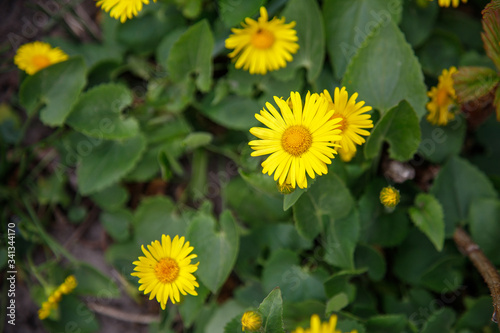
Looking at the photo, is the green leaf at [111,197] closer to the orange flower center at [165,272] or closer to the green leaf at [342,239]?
the orange flower center at [165,272]

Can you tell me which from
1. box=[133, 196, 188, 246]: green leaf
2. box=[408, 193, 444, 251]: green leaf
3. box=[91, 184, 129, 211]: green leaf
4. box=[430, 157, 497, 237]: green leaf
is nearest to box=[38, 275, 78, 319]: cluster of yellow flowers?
box=[133, 196, 188, 246]: green leaf

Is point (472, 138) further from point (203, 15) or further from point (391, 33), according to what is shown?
point (203, 15)

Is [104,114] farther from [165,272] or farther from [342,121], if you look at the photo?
[342,121]

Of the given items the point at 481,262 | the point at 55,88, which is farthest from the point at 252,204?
the point at 55,88

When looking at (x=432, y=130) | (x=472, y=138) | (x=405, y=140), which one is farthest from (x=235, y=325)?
(x=472, y=138)

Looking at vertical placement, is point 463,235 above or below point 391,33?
below

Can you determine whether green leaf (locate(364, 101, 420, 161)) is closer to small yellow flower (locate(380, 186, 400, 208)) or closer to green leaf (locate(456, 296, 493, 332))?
small yellow flower (locate(380, 186, 400, 208))
